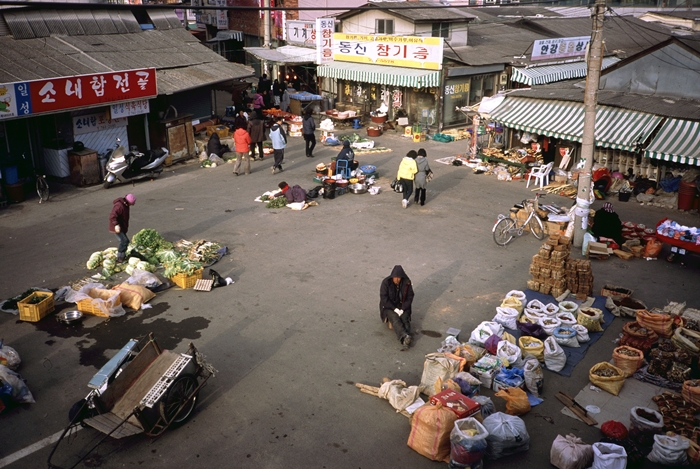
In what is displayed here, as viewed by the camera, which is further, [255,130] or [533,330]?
[255,130]

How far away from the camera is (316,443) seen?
8547 mm

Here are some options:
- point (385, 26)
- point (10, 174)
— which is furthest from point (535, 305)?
point (385, 26)

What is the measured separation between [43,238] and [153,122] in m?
8.91

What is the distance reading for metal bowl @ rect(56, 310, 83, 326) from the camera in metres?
11.8

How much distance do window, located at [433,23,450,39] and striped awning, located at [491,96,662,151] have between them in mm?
7515

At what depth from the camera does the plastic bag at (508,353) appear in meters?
10.2

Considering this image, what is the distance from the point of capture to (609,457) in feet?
25.3

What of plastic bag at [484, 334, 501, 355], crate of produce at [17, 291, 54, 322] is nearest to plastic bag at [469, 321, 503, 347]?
plastic bag at [484, 334, 501, 355]

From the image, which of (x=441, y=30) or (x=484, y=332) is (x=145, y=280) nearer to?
(x=484, y=332)

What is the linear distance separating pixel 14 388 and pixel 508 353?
7.88 meters

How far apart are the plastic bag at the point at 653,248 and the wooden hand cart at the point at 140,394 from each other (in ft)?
37.0

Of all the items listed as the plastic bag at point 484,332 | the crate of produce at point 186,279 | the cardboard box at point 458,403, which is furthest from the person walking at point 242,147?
the cardboard box at point 458,403

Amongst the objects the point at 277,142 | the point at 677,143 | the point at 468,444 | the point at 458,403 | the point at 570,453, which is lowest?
the point at 570,453

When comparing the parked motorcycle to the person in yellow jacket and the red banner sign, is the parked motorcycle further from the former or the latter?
the person in yellow jacket
